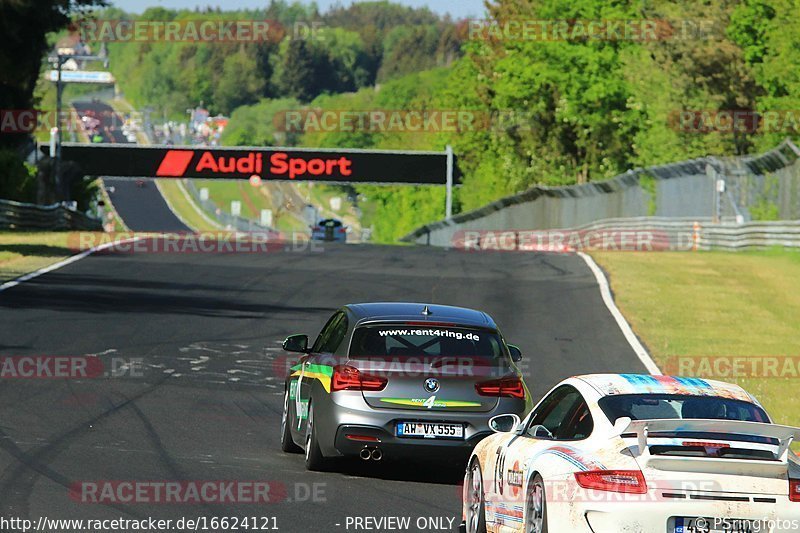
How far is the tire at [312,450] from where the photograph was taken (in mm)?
11617

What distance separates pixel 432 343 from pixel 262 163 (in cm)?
6546

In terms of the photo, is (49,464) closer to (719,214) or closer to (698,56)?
(719,214)

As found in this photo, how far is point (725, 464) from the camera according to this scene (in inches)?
278

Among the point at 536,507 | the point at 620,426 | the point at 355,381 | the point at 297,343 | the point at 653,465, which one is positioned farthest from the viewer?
the point at 297,343

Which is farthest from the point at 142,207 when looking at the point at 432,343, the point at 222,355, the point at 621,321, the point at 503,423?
the point at 503,423

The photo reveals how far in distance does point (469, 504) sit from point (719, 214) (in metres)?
34.6

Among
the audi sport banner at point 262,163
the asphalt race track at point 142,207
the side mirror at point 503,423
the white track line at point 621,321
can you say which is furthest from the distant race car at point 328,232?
the side mirror at point 503,423

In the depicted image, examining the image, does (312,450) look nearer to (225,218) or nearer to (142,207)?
(225,218)

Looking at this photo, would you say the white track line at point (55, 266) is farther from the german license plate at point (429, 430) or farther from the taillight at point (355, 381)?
the german license plate at point (429, 430)

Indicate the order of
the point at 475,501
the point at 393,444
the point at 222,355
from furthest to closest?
the point at 222,355
the point at 393,444
the point at 475,501


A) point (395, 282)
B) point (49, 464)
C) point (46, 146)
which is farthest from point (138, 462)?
point (46, 146)

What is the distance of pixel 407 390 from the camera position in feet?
37.5

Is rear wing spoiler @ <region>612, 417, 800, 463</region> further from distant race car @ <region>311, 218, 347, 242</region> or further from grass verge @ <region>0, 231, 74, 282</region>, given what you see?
distant race car @ <region>311, 218, 347, 242</region>

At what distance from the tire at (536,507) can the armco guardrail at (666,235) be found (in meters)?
31.3
